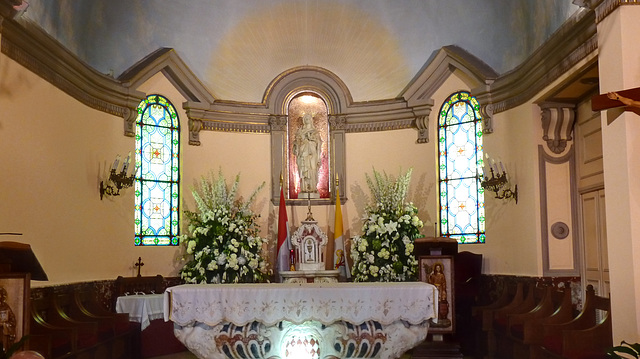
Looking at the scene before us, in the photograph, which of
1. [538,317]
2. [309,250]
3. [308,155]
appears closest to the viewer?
[538,317]

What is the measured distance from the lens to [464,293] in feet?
33.4

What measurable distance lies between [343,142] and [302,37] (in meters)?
2.00

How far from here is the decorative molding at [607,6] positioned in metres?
6.45

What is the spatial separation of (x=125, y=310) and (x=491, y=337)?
16.2 feet

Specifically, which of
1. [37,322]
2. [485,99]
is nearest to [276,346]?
[37,322]

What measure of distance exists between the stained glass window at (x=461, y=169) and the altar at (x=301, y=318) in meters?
4.11

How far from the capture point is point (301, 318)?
7.10 m

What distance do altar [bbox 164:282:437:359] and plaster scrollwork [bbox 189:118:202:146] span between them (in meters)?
4.83

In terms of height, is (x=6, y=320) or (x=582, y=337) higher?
(x=6, y=320)

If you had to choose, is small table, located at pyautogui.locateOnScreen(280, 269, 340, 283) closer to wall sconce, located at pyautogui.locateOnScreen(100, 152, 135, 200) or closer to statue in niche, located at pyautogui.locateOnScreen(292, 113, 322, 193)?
statue in niche, located at pyautogui.locateOnScreen(292, 113, 322, 193)

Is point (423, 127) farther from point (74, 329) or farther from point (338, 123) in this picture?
point (74, 329)

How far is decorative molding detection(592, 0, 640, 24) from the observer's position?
254 inches

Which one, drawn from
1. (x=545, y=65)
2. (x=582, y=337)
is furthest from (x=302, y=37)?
(x=582, y=337)

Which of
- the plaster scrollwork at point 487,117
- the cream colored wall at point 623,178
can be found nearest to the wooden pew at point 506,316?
the cream colored wall at point 623,178
